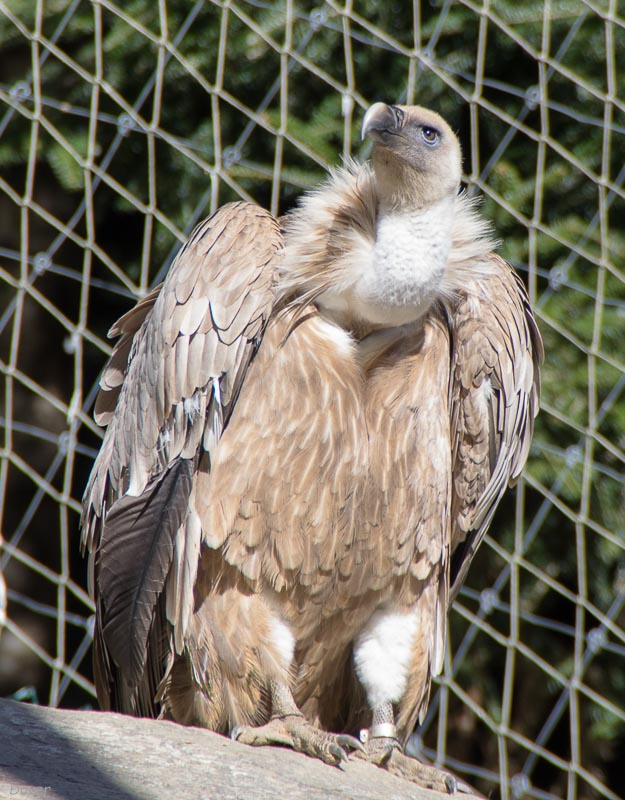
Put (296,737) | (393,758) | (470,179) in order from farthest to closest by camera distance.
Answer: (470,179) < (393,758) < (296,737)

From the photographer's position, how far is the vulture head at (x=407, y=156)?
3188mm

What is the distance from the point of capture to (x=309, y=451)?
3199 mm

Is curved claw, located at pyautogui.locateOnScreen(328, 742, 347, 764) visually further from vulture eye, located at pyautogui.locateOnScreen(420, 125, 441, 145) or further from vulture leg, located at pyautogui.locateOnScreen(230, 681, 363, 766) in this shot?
vulture eye, located at pyautogui.locateOnScreen(420, 125, 441, 145)

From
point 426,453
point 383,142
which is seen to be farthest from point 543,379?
point 383,142

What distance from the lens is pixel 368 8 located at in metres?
4.59

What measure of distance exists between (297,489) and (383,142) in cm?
92

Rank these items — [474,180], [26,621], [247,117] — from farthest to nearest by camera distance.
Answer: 1. [26,621]
2. [247,117]
3. [474,180]

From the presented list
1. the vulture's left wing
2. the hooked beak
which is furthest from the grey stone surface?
the hooked beak

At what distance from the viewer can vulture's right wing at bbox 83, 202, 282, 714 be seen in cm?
316

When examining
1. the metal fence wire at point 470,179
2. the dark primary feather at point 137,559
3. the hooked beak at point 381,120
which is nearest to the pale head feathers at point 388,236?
the hooked beak at point 381,120

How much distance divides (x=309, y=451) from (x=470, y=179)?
1.46m

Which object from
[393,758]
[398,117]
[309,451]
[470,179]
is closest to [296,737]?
[393,758]

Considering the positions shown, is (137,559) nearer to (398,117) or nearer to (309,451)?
(309,451)

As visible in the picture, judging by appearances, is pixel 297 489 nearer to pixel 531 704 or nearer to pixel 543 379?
pixel 543 379
